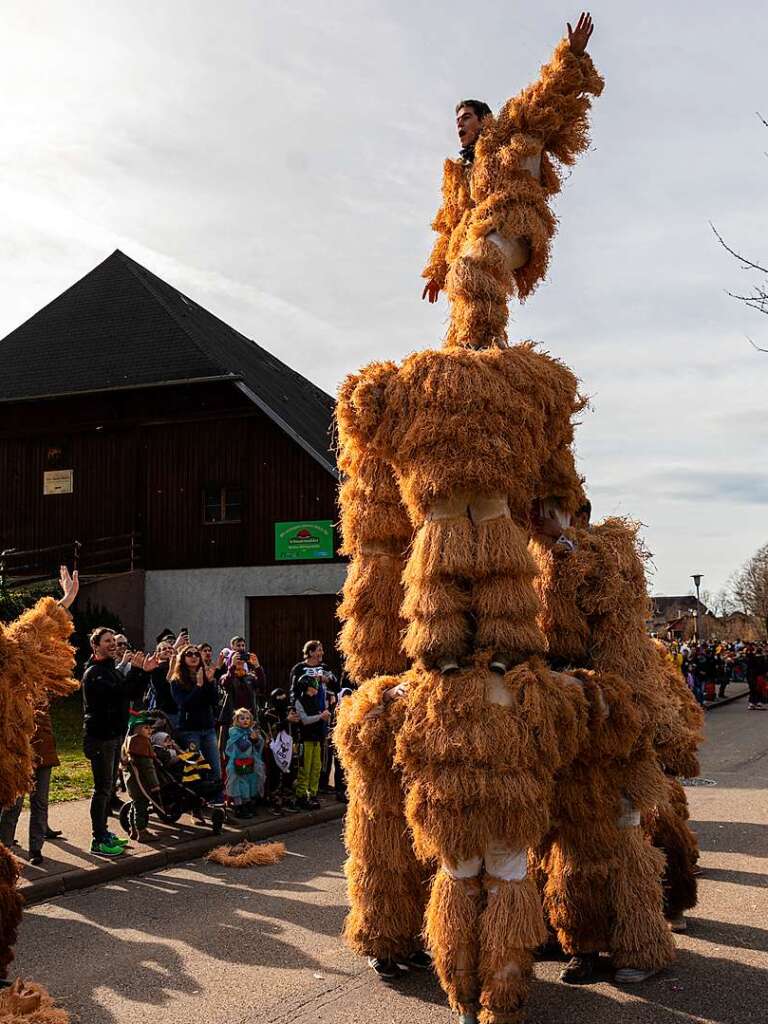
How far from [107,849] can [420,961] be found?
4.29m

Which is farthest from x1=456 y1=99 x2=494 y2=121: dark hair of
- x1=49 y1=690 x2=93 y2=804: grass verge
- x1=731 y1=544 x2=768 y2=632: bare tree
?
x1=731 y1=544 x2=768 y2=632: bare tree

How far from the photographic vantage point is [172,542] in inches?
866

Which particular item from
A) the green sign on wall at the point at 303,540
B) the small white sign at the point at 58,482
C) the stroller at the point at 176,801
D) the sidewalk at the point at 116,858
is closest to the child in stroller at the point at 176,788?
the stroller at the point at 176,801

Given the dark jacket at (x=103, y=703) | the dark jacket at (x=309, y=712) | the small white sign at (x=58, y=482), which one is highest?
the small white sign at (x=58, y=482)

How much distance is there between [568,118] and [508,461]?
6.79ft

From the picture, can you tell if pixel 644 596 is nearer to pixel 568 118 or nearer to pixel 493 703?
pixel 493 703

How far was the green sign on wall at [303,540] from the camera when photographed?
20688mm

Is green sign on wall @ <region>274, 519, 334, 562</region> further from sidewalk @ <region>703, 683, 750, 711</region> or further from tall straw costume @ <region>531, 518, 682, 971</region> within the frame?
tall straw costume @ <region>531, 518, 682, 971</region>

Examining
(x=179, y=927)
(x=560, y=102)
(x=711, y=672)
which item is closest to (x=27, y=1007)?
(x=179, y=927)

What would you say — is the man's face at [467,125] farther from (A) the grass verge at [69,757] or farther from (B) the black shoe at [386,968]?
(A) the grass verge at [69,757]

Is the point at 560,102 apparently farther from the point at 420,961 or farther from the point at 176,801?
the point at 176,801

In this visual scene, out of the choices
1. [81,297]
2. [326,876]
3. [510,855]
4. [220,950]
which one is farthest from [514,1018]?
[81,297]

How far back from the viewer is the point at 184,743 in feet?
32.1

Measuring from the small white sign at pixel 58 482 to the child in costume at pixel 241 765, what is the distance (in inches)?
570
